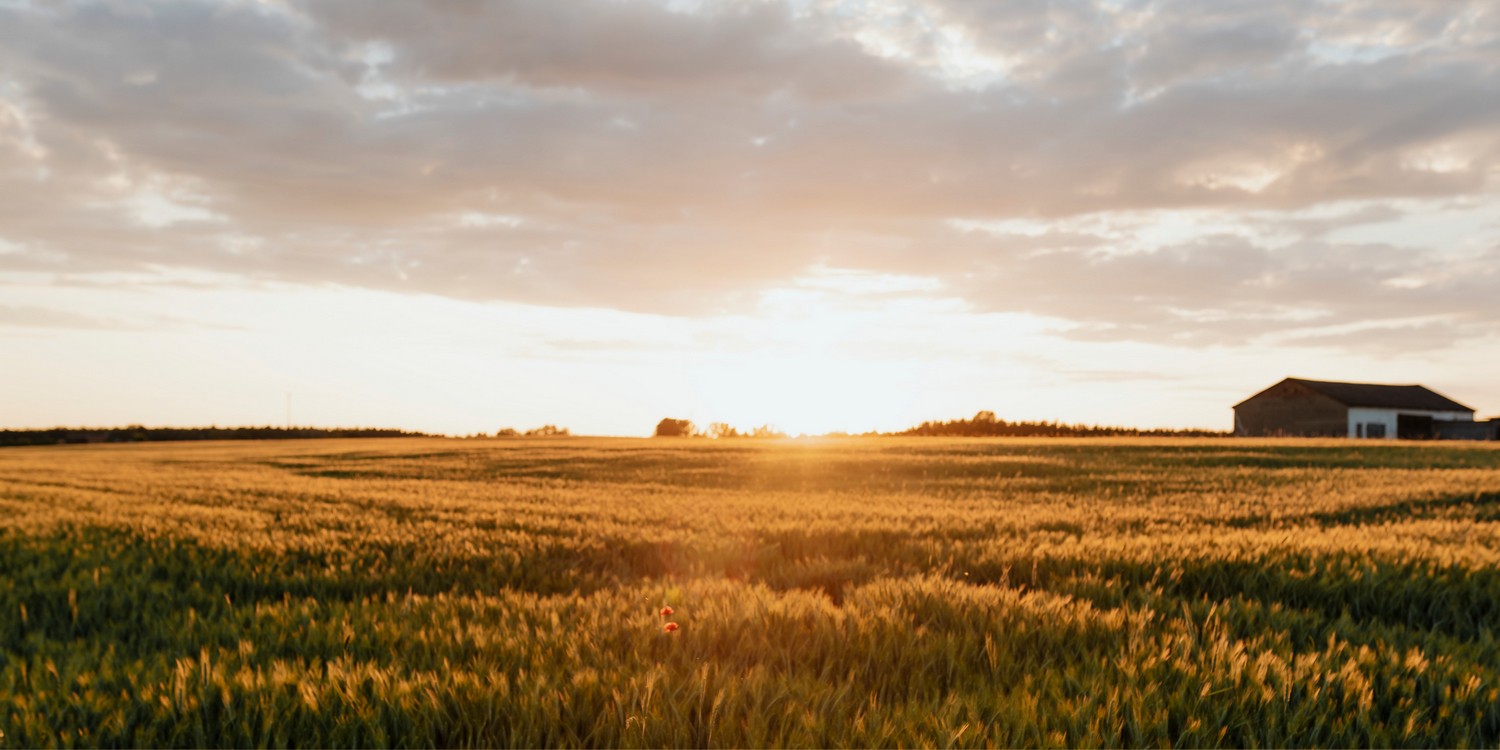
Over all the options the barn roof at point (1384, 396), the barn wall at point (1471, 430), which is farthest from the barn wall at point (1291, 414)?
the barn wall at point (1471, 430)

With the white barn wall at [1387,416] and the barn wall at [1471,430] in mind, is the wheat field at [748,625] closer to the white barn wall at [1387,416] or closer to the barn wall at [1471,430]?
the white barn wall at [1387,416]

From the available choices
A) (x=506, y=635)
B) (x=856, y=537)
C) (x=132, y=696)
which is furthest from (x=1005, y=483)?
(x=132, y=696)

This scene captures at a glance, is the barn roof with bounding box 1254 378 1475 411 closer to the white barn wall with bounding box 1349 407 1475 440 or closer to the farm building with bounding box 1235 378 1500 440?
the farm building with bounding box 1235 378 1500 440

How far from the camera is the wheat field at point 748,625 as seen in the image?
3.14m

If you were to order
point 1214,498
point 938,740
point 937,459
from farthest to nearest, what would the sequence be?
point 937,459 < point 1214,498 < point 938,740

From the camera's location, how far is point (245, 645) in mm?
4340

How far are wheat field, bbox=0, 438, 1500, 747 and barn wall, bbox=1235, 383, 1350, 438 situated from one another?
245ft

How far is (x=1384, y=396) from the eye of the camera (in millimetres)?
78812

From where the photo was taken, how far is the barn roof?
75.6m

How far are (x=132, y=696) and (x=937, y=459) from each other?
79.9 feet

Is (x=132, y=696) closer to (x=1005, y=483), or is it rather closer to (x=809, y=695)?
(x=809, y=695)

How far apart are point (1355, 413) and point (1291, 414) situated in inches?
214

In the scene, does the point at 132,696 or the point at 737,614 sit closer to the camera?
the point at 132,696

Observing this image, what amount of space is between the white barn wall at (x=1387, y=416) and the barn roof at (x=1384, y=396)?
39 centimetres
